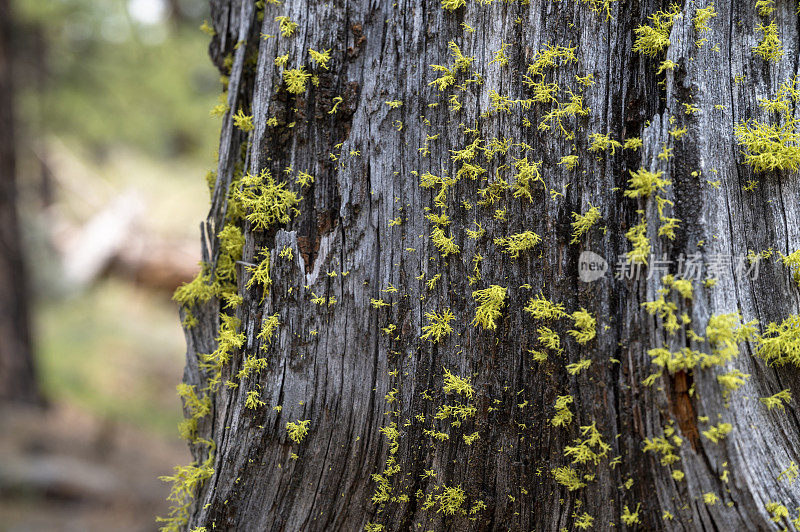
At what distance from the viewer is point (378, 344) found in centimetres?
144

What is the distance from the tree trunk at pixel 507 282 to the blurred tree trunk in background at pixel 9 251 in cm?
514

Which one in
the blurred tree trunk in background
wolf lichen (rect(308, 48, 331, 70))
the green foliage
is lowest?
wolf lichen (rect(308, 48, 331, 70))

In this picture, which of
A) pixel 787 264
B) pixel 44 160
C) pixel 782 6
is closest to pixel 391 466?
pixel 787 264

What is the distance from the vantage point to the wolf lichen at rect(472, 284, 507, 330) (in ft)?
4.39

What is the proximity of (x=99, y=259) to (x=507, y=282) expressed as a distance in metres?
12.1

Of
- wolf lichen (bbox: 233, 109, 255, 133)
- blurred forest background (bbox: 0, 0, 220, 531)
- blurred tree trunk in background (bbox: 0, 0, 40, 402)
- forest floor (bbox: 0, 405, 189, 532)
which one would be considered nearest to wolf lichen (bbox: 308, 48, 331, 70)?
wolf lichen (bbox: 233, 109, 255, 133)

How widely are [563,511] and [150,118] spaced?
25.6ft

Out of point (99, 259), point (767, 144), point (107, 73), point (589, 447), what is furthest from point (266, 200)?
point (99, 259)

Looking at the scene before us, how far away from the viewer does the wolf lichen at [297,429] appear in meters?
1.44

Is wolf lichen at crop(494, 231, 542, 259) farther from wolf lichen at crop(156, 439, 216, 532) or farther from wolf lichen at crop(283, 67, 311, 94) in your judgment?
wolf lichen at crop(156, 439, 216, 532)

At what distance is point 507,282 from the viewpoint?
1.35 meters

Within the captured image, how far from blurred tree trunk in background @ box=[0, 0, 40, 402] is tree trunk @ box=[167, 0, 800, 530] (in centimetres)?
514

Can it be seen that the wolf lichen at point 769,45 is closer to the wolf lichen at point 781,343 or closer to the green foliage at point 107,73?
the wolf lichen at point 781,343

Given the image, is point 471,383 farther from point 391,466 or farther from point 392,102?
point 392,102
